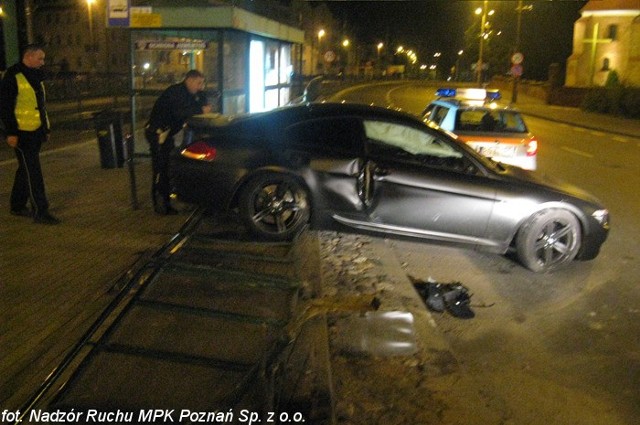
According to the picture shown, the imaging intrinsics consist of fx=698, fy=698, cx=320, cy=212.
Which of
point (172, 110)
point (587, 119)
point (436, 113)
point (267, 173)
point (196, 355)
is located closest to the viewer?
point (196, 355)

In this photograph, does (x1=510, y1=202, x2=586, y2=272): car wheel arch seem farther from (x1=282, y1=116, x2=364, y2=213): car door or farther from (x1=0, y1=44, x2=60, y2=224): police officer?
(x1=0, y1=44, x2=60, y2=224): police officer

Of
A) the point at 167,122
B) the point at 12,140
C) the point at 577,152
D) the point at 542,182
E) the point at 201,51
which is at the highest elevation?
the point at 201,51

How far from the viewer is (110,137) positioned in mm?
11227

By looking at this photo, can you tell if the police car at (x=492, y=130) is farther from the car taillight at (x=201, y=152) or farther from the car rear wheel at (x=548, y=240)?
the car taillight at (x=201, y=152)

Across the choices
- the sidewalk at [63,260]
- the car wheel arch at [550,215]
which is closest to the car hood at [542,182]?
the car wheel arch at [550,215]

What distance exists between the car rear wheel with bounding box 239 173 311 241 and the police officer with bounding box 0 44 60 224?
7.22ft

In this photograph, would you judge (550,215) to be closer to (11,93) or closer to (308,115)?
(308,115)

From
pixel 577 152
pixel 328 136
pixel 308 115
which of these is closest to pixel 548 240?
pixel 328 136

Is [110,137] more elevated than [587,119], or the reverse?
[110,137]

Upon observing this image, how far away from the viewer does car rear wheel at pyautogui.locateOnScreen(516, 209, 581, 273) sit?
23.3 feet

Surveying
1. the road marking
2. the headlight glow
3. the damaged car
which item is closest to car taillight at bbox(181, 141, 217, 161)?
the damaged car

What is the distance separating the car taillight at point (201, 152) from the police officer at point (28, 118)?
159 cm

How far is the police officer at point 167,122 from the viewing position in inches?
321

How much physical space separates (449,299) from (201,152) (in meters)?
2.97
